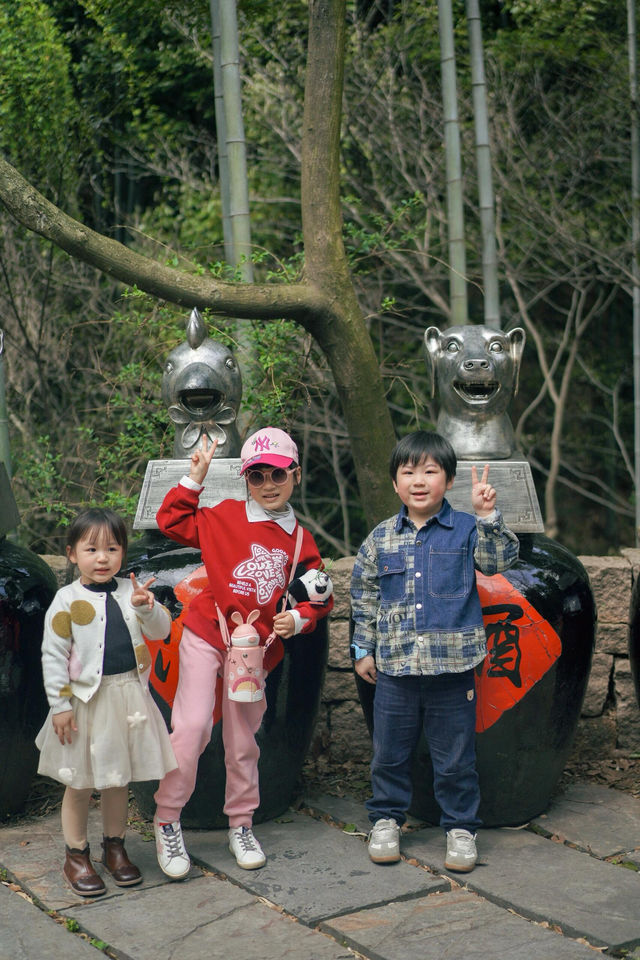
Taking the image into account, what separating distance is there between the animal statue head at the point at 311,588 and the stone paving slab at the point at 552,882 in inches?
36.3

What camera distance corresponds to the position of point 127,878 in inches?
133

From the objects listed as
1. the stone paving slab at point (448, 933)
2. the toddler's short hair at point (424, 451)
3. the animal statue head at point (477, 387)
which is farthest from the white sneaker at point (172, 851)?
the animal statue head at point (477, 387)

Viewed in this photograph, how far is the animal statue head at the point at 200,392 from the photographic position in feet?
13.7

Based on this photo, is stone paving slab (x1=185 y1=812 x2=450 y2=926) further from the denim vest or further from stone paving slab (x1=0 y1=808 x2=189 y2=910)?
the denim vest

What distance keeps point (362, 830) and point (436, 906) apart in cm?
67

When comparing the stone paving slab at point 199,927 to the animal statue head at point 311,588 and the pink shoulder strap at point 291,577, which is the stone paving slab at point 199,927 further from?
the animal statue head at point 311,588

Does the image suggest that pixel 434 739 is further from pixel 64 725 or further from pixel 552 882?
pixel 64 725

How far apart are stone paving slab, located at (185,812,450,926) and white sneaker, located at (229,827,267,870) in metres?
0.02

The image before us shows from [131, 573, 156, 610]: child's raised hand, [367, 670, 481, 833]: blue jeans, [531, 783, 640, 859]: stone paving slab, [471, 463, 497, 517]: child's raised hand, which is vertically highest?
[471, 463, 497, 517]: child's raised hand

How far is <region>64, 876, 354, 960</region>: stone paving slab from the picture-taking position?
294cm

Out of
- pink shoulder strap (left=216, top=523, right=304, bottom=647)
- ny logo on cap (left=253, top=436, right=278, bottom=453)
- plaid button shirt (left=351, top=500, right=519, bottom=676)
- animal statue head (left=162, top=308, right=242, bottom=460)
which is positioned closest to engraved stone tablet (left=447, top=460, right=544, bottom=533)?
plaid button shirt (left=351, top=500, right=519, bottom=676)

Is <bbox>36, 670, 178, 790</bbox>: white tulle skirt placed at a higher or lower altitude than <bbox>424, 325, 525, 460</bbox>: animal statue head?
lower

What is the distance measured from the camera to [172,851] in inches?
136

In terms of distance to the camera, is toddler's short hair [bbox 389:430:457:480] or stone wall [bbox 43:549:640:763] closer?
toddler's short hair [bbox 389:430:457:480]
